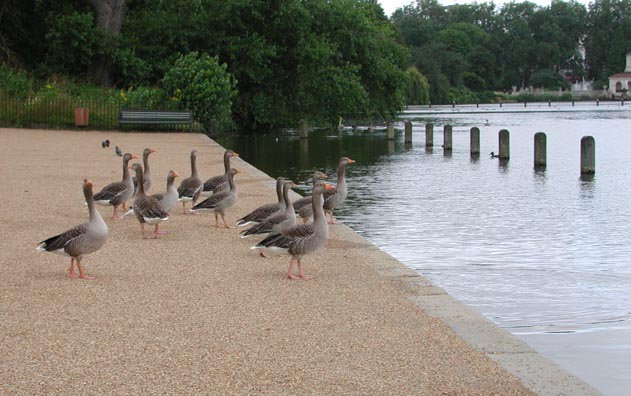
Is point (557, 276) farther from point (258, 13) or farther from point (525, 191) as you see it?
point (258, 13)

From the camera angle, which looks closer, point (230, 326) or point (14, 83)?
point (230, 326)

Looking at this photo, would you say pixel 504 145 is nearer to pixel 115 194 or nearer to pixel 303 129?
pixel 303 129

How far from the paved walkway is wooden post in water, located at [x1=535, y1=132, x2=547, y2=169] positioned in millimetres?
19443

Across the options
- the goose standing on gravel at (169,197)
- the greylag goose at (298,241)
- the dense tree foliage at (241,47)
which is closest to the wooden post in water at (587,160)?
the goose standing on gravel at (169,197)

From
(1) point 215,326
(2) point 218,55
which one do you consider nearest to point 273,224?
(1) point 215,326

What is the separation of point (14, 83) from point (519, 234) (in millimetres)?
31848

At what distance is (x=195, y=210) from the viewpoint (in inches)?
557

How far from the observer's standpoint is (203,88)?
4172cm

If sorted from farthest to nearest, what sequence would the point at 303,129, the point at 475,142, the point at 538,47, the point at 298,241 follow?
1. the point at 538,47
2. the point at 303,129
3. the point at 475,142
4. the point at 298,241

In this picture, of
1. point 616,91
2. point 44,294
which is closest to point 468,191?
point 44,294

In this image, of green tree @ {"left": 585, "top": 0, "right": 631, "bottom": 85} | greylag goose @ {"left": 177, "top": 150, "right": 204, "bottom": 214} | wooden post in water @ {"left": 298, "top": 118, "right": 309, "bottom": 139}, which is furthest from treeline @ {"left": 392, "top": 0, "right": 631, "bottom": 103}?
greylag goose @ {"left": 177, "top": 150, "right": 204, "bottom": 214}

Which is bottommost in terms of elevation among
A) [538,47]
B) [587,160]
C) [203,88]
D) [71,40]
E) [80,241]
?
[587,160]

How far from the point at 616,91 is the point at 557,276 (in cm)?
17776

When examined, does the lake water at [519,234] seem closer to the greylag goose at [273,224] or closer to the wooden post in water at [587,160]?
the wooden post in water at [587,160]
